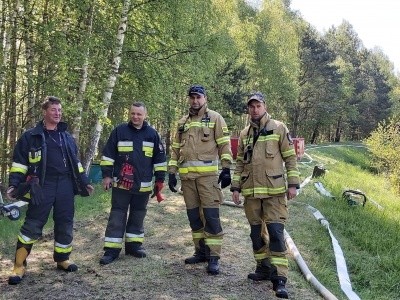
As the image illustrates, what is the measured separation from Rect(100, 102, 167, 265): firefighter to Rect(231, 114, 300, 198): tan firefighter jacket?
1.23m

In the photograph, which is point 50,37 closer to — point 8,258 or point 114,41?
point 114,41

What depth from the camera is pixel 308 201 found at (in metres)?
9.52

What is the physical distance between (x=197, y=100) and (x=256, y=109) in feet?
2.39

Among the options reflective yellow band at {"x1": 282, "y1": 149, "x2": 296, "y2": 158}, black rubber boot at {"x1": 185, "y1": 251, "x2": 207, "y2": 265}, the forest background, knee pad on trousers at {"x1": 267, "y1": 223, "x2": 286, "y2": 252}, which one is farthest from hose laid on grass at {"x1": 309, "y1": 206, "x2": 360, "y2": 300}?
the forest background

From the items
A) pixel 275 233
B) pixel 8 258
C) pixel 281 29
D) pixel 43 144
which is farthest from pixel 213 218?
pixel 281 29

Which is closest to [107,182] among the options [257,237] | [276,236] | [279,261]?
[257,237]

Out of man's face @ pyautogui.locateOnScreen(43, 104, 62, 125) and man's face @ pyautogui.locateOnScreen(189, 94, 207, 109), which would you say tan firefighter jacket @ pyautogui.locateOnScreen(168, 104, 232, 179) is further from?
man's face @ pyautogui.locateOnScreen(43, 104, 62, 125)

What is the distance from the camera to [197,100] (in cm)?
492

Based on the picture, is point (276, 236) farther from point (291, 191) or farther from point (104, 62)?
point (104, 62)

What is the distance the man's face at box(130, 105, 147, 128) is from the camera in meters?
5.07

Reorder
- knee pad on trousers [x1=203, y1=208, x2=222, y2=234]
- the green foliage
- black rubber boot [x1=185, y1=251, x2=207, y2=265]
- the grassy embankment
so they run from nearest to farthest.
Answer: knee pad on trousers [x1=203, y1=208, x2=222, y2=234] < black rubber boot [x1=185, y1=251, x2=207, y2=265] < the grassy embankment < the green foliage

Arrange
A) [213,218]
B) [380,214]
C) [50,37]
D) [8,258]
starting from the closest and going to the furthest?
[213,218] < [8,258] < [50,37] < [380,214]

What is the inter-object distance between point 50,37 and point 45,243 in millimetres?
4566

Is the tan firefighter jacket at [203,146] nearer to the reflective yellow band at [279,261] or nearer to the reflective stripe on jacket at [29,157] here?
the reflective yellow band at [279,261]
